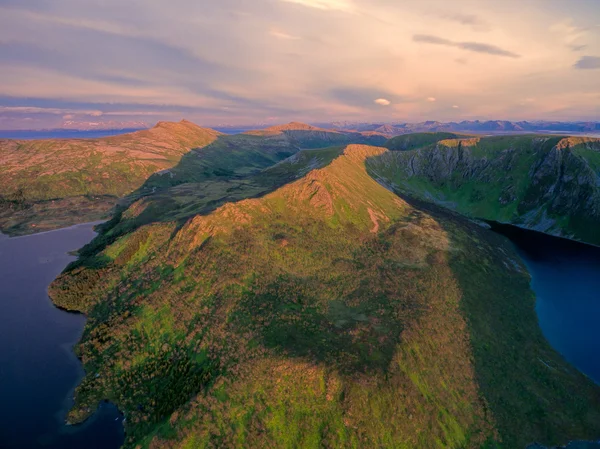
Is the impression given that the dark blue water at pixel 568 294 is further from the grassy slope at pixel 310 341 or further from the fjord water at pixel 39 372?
the fjord water at pixel 39 372

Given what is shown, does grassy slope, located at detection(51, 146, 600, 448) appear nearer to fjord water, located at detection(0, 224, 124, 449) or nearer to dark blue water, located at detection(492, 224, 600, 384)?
fjord water, located at detection(0, 224, 124, 449)

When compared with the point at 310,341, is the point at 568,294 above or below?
below

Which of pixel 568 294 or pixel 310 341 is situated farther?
pixel 568 294

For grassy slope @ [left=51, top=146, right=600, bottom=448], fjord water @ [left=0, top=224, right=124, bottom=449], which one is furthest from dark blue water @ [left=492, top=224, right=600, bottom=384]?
fjord water @ [left=0, top=224, right=124, bottom=449]

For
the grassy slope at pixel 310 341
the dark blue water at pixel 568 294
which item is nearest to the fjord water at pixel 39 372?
the grassy slope at pixel 310 341

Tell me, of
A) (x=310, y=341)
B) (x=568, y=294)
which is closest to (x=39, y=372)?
(x=310, y=341)

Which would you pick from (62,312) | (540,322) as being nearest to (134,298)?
(62,312)

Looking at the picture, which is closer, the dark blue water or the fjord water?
the fjord water

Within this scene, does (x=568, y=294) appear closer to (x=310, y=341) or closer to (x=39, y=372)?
(x=310, y=341)
